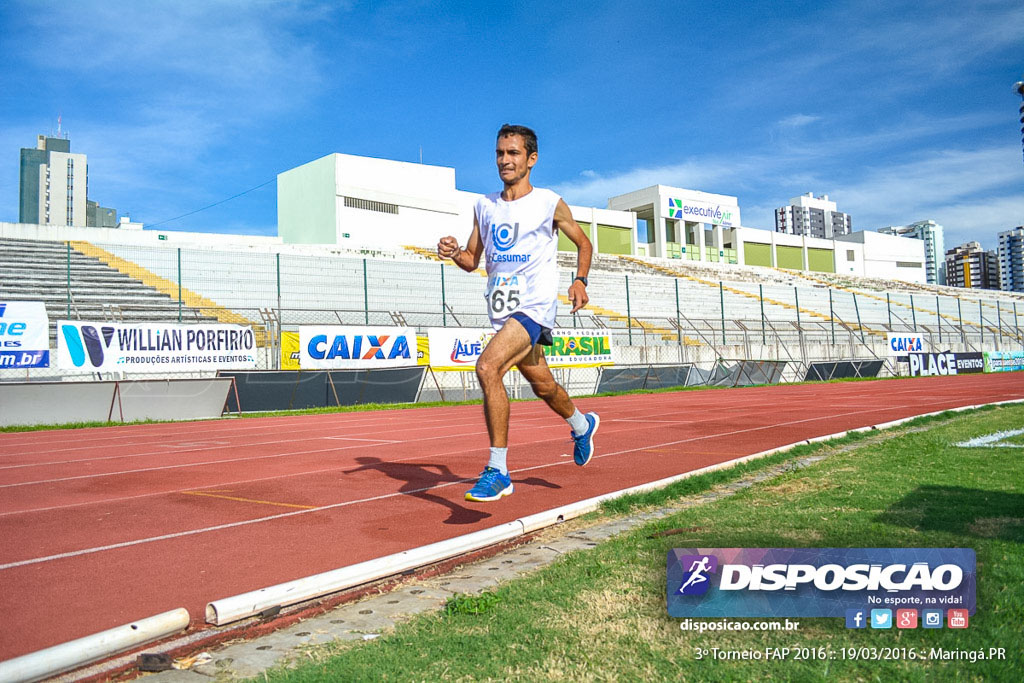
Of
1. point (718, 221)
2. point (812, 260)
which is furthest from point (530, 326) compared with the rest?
point (812, 260)

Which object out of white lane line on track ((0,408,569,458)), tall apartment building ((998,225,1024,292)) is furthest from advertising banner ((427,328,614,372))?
tall apartment building ((998,225,1024,292))

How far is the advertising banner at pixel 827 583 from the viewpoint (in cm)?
225

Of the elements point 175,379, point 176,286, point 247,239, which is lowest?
point 175,379

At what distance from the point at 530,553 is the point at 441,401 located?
16778 millimetres

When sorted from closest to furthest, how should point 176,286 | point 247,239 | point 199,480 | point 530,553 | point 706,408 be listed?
point 530,553
point 199,480
point 706,408
point 176,286
point 247,239

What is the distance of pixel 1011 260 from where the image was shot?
148750 mm

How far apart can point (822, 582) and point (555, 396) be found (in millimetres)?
2732

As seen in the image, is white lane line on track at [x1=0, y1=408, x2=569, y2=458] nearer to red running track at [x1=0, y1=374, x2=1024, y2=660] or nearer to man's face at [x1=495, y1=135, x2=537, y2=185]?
red running track at [x1=0, y1=374, x2=1024, y2=660]

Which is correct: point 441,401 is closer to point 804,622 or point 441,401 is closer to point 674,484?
point 674,484

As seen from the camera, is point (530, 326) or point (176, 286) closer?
point (530, 326)

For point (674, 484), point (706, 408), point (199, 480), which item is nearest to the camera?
point (674, 484)

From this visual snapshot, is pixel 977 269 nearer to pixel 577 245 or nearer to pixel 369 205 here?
pixel 369 205

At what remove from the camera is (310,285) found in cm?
2517

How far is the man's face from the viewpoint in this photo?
4703 millimetres
